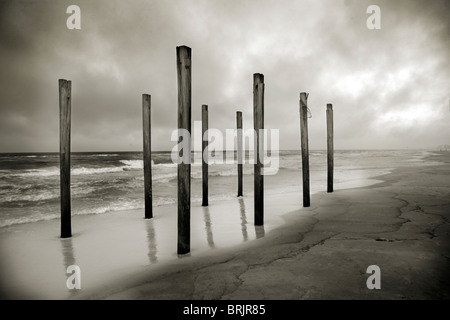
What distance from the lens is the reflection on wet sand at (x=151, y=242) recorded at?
165 inches

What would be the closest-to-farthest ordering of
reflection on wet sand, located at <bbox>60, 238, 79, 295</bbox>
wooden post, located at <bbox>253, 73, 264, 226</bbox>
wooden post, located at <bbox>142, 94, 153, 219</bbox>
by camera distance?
reflection on wet sand, located at <bbox>60, 238, 79, 295</bbox>, wooden post, located at <bbox>253, 73, 264, 226</bbox>, wooden post, located at <bbox>142, 94, 153, 219</bbox>

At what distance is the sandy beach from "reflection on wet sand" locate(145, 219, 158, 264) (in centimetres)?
2

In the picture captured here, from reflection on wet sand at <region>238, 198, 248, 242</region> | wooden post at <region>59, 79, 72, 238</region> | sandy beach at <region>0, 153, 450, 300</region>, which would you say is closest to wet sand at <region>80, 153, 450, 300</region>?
sandy beach at <region>0, 153, 450, 300</region>

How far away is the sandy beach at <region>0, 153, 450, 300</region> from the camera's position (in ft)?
9.55

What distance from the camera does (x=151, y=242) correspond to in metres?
5.10

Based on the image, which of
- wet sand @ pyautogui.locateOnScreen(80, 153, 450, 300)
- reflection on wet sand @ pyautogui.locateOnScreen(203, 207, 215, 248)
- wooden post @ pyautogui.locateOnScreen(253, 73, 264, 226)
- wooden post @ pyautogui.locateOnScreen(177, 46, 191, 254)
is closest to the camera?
wet sand @ pyautogui.locateOnScreen(80, 153, 450, 300)

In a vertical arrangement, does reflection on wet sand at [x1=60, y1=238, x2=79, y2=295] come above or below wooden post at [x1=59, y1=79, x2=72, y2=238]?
below

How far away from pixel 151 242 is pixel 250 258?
2.17 meters

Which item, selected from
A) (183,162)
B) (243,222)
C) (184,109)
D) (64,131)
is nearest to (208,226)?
(243,222)

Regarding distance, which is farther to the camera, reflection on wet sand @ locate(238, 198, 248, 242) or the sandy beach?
reflection on wet sand @ locate(238, 198, 248, 242)

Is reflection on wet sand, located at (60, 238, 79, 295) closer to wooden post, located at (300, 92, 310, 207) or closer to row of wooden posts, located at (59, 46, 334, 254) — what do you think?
row of wooden posts, located at (59, 46, 334, 254)

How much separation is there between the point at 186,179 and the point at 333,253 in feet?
7.89
